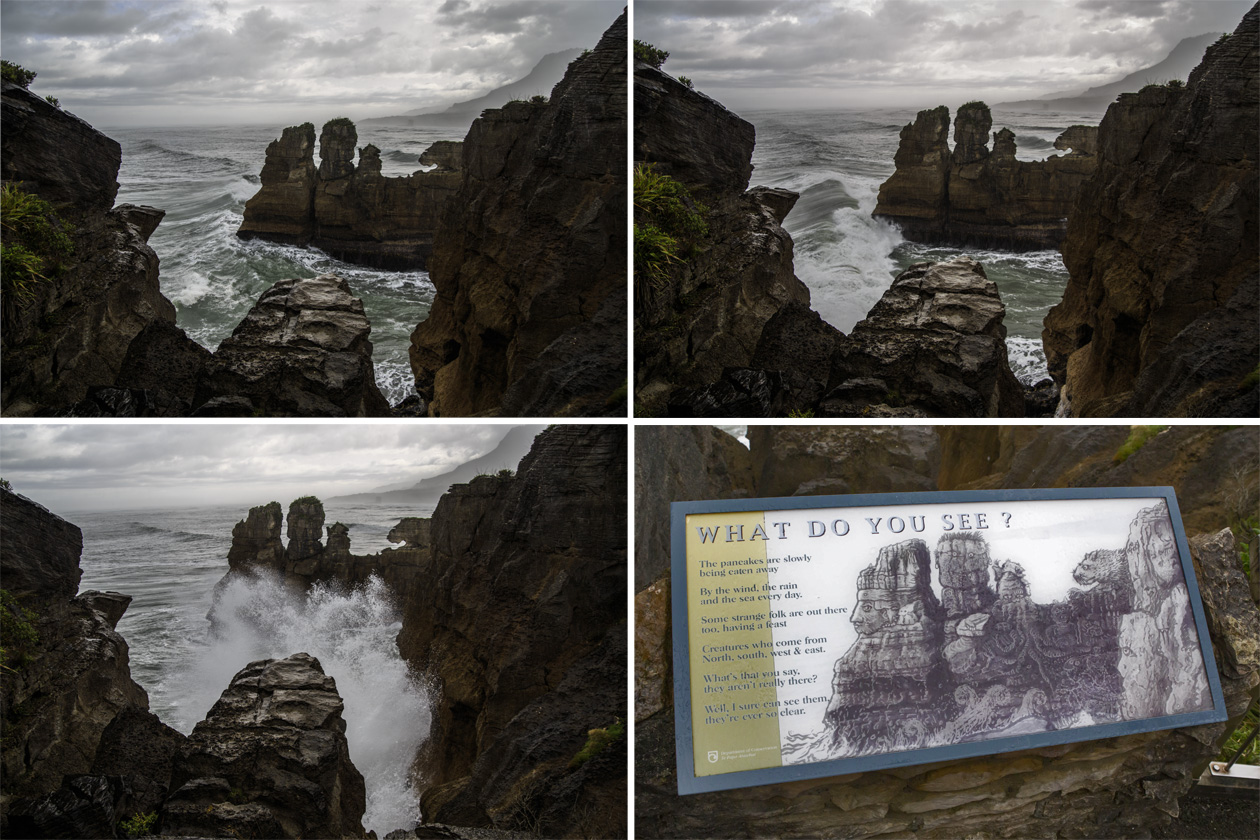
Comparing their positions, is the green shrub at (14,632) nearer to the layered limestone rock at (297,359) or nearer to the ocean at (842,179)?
the layered limestone rock at (297,359)

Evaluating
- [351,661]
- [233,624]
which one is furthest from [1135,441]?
[233,624]

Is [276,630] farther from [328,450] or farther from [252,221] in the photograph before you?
[252,221]

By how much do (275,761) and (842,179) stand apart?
12.1 feet

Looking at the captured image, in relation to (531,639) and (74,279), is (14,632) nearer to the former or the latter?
(74,279)

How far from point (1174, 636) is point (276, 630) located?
4.01 metres

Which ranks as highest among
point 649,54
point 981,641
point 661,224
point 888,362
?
point 649,54

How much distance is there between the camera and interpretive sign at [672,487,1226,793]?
9.20 ft

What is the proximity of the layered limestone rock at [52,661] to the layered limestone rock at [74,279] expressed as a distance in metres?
0.55

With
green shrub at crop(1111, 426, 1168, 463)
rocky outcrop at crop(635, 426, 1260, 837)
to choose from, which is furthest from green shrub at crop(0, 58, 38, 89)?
green shrub at crop(1111, 426, 1168, 463)

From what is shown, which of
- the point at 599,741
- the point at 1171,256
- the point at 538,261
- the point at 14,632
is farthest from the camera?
the point at 1171,256

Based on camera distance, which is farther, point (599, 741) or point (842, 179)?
point (842, 179)

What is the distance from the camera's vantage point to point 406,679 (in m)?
3.27

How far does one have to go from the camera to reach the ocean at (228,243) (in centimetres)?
308

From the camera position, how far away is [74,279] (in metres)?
3.02
